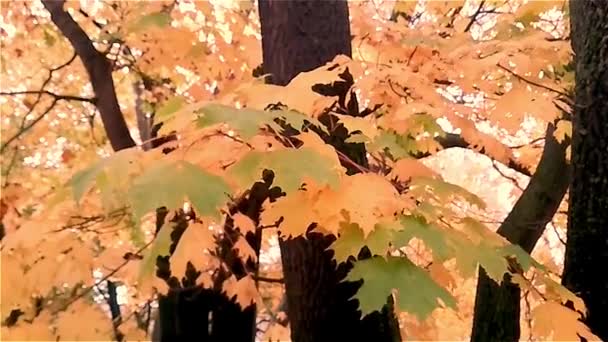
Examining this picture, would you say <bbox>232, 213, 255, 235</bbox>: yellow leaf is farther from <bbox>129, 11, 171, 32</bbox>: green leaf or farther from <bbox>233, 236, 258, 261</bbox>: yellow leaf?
<bbox>129, 11, 171, 32</bbox>: green leaf

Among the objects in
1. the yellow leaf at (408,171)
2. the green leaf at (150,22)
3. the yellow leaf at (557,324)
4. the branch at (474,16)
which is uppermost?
the branch at (474,16)

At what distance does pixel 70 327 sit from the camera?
3.18 metres

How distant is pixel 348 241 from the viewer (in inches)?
66.2

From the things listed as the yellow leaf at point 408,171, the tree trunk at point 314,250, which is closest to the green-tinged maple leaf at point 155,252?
the tree trunk at point 314,250

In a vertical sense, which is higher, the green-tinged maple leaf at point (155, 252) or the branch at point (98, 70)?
the branch at point (98, 70)

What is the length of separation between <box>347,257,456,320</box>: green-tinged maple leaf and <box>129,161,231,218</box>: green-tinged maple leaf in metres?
0.41

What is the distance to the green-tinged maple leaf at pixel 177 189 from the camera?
1.27 m

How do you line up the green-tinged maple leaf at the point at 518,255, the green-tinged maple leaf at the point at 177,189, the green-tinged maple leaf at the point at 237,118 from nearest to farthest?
the green-tinged maple leaf at the point at 177,189
the green-tinged maple leaf at the point at 237,118
the green-tinged maple leaf at the point at 518,255

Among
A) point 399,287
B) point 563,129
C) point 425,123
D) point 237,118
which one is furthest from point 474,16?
point 237,118

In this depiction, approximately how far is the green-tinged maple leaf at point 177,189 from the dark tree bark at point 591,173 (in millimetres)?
1350

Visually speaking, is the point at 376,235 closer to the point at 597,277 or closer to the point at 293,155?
the point at 293,155

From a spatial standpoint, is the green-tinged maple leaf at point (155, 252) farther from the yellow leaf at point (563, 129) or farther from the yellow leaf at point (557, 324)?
the yellow leaf at point (563, 129)

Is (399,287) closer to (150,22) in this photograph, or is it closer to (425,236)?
(425,236)

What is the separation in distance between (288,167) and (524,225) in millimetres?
2260
